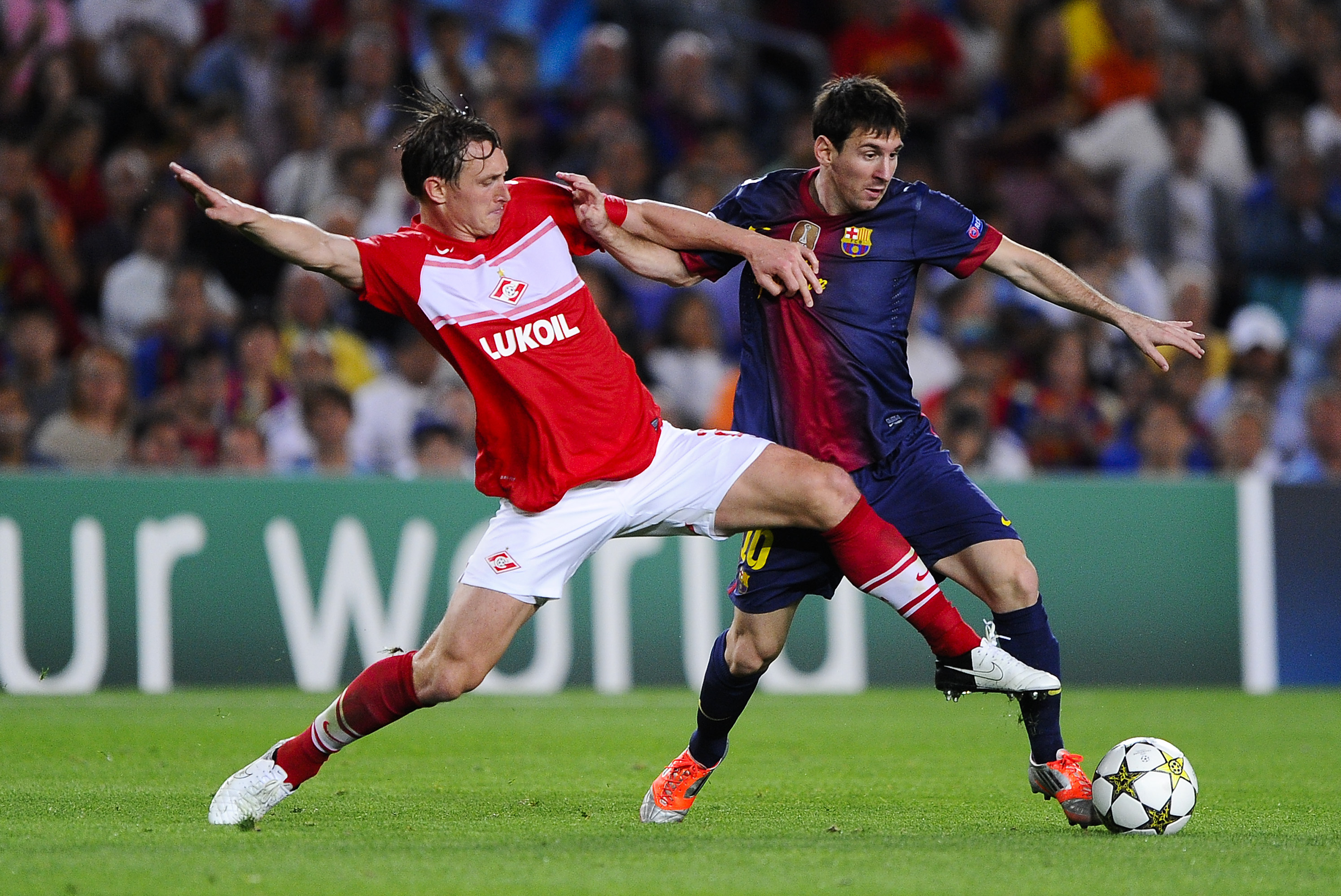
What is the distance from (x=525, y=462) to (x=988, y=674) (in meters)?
1.65

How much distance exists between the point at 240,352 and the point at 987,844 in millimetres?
7700

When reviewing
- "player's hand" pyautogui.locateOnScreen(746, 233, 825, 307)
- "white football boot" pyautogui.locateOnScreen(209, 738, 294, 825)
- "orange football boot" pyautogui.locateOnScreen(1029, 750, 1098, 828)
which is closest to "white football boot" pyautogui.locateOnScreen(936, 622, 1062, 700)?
"orange football boot" pyautogui.locateOnScreen(1029, 750, 1098, 828)

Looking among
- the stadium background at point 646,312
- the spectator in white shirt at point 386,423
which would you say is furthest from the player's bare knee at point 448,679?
the spectator in white shirt at point 386,423

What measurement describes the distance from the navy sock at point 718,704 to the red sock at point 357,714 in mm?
1065

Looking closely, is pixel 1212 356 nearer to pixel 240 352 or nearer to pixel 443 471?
pixel 443 471

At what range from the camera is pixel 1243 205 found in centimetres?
1414

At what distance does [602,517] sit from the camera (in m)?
5.71

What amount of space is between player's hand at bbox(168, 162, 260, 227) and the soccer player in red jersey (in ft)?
0.39

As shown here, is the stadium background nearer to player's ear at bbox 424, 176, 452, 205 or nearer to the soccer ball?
player's ear at bbox 424, 176, 452, 205

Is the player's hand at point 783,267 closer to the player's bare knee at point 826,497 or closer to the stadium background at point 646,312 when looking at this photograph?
the player's bare knee at point 826,497

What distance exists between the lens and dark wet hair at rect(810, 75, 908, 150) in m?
5.72

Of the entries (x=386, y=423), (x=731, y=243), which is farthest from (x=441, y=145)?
(x=386, y=423)

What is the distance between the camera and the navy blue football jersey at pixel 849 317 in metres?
5.95

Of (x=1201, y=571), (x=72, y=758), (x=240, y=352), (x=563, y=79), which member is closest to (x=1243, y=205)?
(x=1201, y=571)
